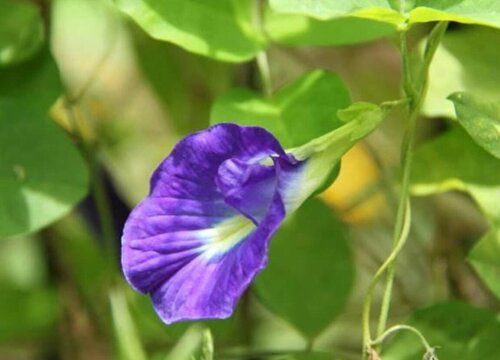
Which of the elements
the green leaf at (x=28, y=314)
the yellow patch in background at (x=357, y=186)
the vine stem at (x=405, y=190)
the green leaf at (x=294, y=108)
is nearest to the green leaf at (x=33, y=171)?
the green leaf at (x=294, y=108)

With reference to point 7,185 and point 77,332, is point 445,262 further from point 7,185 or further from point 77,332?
point 7,185

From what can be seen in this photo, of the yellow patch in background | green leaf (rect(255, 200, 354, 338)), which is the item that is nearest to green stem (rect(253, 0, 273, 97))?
green leaf (rect(255, 200, 354, 338))

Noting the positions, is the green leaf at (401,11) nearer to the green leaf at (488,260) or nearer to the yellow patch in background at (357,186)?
the green leaf at (488,260)

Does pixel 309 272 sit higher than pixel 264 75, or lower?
lower

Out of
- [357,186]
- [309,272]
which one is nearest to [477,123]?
[309,272]

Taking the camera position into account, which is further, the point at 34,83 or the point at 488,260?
the point at 34,83

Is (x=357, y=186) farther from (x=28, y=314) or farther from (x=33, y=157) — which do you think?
(x=33, y=157)
